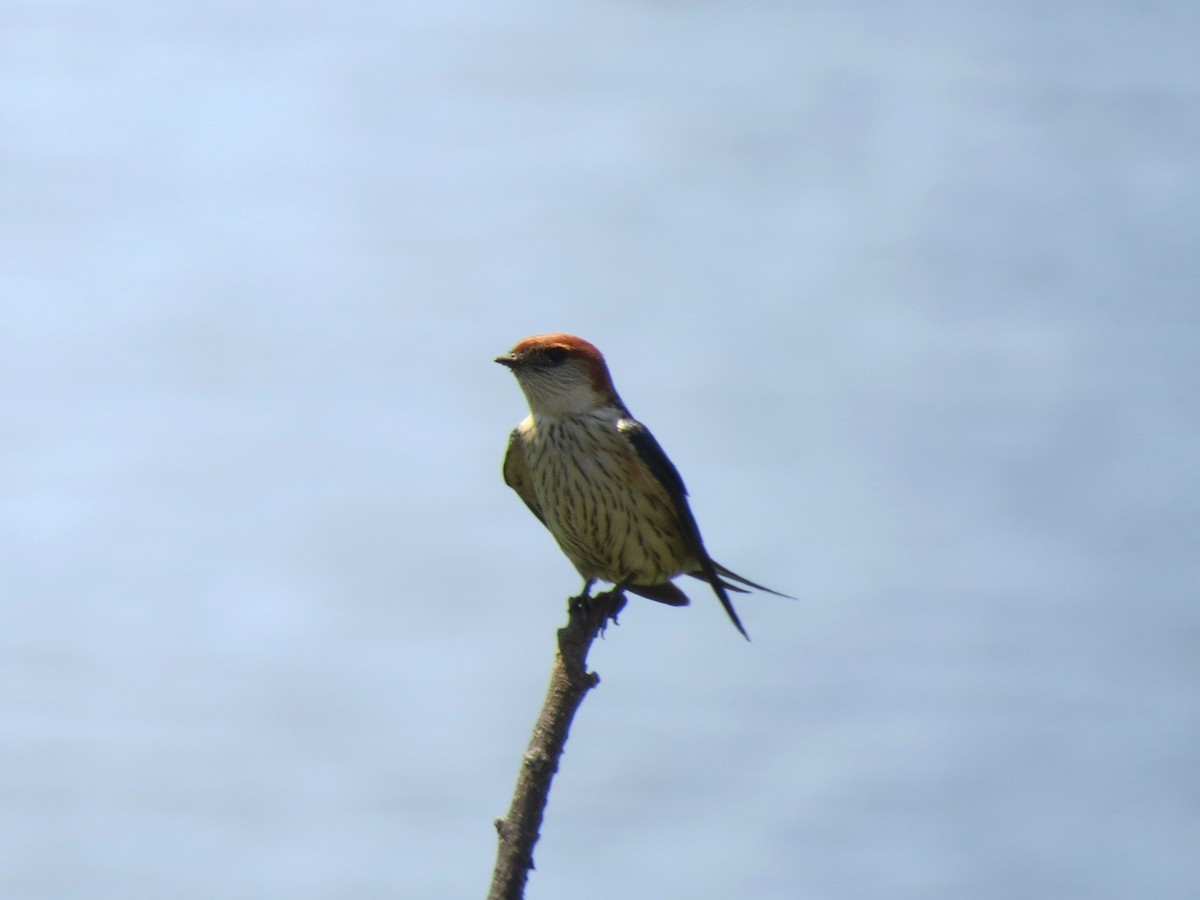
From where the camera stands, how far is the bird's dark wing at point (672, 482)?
357 inches

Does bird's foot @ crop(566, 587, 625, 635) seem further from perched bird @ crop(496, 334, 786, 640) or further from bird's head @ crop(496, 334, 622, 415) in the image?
bird's head @ crop(496, 334, 622, 415)

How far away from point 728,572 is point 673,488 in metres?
0.92

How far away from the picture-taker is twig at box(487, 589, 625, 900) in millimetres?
5836

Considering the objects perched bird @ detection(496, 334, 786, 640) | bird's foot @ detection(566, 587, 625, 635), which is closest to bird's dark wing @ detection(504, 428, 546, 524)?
perched bird @ detection(496, 334, 786, 640)

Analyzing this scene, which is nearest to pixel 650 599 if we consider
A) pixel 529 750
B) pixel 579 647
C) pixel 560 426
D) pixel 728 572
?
pixel 728 572

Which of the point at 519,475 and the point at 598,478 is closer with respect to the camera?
the point at 598,478

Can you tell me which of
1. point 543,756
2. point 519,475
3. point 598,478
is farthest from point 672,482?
point 543,756

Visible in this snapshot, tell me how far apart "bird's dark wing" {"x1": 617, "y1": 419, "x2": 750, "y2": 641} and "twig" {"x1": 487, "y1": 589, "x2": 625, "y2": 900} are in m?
1.56

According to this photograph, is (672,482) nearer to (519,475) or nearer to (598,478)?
(598,478)

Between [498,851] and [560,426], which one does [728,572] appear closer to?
[560,426]

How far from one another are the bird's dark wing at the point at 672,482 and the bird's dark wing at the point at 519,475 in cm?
80

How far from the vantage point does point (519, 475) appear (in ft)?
32.4

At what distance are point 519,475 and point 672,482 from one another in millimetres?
1245

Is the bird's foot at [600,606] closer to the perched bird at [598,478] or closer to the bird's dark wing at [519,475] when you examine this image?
the perched bird at [598,478]
